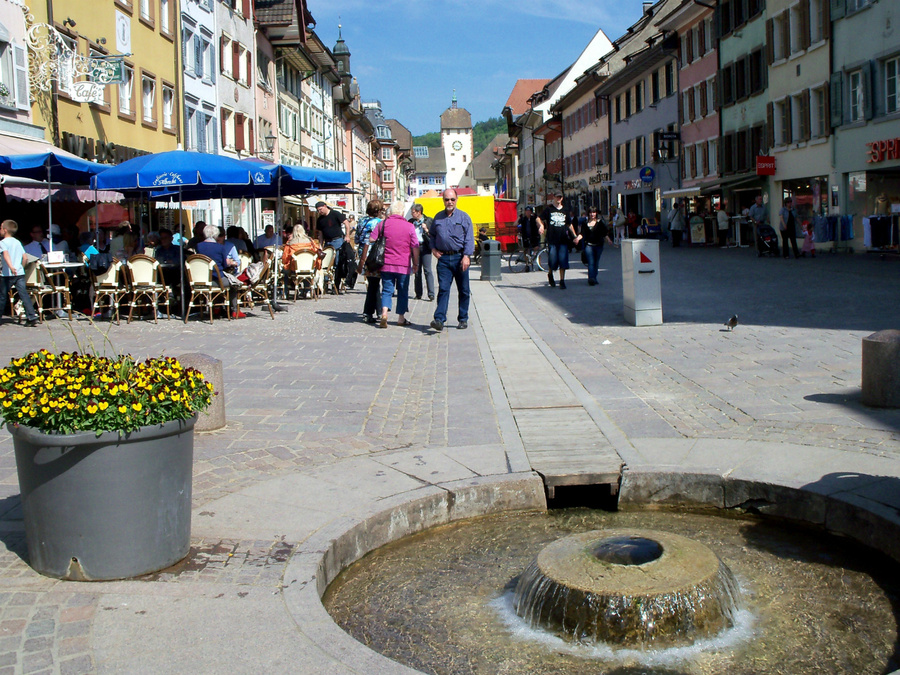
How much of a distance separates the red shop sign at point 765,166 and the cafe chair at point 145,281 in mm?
25883

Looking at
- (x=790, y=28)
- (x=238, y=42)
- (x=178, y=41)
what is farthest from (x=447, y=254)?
(x=238, y=42)

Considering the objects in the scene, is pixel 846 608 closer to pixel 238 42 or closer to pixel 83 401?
pixel 83 401

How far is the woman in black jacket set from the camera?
64.5 feet

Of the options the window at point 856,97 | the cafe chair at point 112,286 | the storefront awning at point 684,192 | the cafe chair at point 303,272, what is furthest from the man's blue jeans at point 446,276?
the storefront awning at point 684,192

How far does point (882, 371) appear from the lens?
7047 mm

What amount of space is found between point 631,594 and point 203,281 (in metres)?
12.1

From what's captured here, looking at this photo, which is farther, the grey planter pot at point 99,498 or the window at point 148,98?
the window at point 148,98

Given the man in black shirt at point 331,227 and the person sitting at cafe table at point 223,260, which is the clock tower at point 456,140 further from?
the person sitting at cafe table at point 223,260

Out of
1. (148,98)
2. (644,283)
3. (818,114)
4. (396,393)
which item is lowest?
(396,393)

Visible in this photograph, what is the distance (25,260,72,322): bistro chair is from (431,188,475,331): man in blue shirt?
5.83 m

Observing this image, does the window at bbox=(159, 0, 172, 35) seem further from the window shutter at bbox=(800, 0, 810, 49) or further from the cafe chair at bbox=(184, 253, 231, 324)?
the window shutter at bbox=(800, 0, 810, 49)

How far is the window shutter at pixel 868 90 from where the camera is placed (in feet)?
90.5

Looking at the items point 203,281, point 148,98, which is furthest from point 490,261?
point 148,98

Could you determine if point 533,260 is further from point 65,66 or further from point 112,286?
point 112,286
